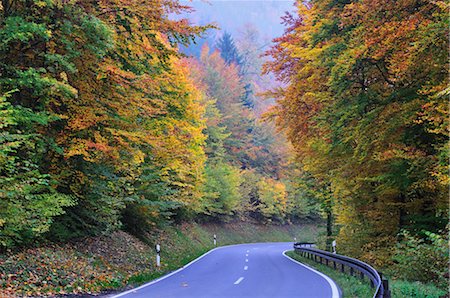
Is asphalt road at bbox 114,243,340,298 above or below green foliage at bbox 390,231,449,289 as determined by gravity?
below

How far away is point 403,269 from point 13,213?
386 inches

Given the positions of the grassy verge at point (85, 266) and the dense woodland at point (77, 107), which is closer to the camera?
the grassy verge at point (85, 266)

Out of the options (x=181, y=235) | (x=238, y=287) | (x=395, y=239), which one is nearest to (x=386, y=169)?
(x=395, y=239)

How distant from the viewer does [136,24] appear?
1066 cm

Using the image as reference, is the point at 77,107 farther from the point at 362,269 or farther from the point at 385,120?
the point at 362,269

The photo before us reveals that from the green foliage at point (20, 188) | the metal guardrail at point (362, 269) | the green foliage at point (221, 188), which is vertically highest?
the green foliage at point (221, 188)

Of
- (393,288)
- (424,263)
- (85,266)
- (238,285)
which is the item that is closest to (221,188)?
(238,285)

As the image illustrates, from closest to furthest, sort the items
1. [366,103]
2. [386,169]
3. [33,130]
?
1. [33,130]
2. [366,103]
3. [386,169]

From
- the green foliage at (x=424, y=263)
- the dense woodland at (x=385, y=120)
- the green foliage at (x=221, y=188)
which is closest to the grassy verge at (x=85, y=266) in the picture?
the green foliage at (x=424, y=263)

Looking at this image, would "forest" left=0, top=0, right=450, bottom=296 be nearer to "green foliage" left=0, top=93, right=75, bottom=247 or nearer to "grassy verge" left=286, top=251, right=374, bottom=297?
"green foliage" left=0, top=93, right=75, bottom=247

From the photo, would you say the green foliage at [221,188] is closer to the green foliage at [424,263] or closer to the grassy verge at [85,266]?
the grassy verge at [85,266]

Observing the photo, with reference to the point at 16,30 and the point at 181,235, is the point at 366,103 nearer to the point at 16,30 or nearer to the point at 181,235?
the point at 16,30

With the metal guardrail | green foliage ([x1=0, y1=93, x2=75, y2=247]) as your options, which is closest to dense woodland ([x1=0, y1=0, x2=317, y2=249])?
green foliage ([x1=0, y1=93, x2=75, y2=247])

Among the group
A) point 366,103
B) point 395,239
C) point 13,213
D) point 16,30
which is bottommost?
point 395,239
